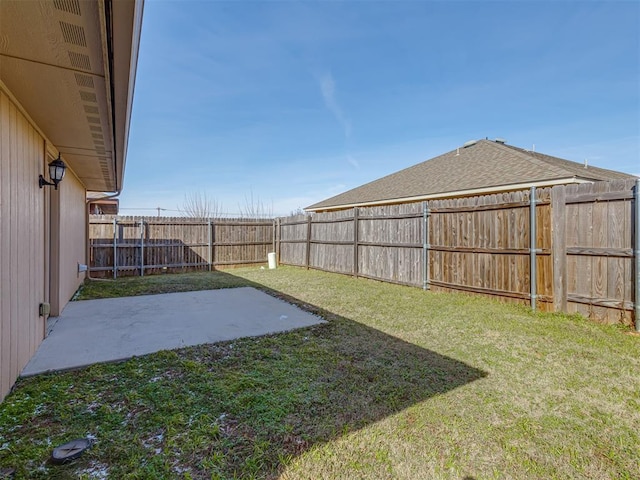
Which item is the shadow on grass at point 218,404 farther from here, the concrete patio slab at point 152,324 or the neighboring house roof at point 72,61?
the neighboring house roof at point 72,61

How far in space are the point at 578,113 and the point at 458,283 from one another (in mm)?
8654

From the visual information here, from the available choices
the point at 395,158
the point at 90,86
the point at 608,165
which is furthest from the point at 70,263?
the point at 608,165

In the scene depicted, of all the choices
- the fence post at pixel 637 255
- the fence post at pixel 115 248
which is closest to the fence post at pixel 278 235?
the fence post at pixel 115 248

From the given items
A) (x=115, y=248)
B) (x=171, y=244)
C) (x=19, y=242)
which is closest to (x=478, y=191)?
(x=19, y=242)

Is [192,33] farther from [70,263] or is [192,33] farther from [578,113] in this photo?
[578,113]

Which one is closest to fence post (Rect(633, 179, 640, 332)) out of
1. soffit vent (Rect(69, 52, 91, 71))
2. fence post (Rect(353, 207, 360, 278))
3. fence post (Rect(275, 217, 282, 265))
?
fence post (Rect(353, 207, 360, 278))

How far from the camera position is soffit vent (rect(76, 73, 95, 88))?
2.34 meters

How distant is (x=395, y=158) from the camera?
15086mm

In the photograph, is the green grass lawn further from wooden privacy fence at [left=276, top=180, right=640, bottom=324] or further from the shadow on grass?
wooden privacy fence at [left=276, top=180, right=640, bottom=324]

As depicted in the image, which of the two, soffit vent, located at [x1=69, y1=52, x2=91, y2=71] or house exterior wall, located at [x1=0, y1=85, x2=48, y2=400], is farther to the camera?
house exterior wall, located at [x1=0, y1=85, x2=48, y2=400]

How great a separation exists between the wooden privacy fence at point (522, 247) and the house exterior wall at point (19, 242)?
6.45 m

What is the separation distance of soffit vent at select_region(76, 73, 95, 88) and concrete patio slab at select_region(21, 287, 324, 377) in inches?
98.0

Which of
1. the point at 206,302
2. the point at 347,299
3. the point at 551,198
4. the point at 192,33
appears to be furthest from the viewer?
the point at 192,33

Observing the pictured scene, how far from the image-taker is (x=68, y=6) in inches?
63.1
